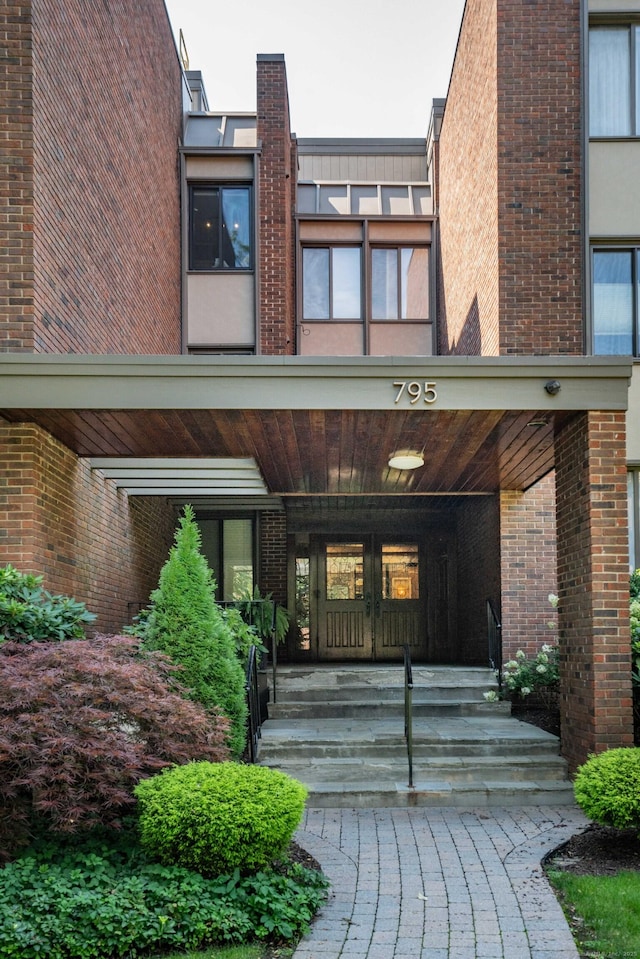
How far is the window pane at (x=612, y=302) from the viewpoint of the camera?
11992 mm

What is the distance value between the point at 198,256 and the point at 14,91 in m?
8.54

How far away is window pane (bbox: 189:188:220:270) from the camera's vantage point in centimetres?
1642

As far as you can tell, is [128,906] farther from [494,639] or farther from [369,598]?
[369,598]

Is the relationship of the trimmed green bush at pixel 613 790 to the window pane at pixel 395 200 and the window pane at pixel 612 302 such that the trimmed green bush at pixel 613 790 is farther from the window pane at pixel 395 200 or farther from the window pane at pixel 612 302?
the window pane at pixel 395 200

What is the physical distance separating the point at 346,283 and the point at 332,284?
0.28 metres

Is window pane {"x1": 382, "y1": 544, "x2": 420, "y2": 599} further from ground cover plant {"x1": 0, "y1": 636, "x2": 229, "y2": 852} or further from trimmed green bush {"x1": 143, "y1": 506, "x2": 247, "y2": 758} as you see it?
ground cover plant {"x1": 0, "y1": 636, "x2": 229, "y2": 852}

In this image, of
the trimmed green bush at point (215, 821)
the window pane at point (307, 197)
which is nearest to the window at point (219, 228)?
the window pane at point (307, 197)

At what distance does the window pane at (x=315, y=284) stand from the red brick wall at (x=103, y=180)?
2.82 meters

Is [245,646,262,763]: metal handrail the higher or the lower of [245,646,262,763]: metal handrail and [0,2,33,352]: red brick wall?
the lower

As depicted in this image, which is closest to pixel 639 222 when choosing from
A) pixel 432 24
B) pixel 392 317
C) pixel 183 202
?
pixel 392 317

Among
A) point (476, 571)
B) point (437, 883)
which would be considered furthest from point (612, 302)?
point (437, 883)

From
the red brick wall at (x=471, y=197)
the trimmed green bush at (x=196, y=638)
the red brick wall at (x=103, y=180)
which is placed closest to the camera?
the trimmed green bush at (x=196, y=638)

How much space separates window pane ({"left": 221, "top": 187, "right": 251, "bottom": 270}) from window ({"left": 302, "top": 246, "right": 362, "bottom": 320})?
1.39m

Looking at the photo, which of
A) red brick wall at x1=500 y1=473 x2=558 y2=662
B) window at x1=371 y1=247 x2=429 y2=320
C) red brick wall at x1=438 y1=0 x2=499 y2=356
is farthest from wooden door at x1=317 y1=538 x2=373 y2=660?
red brick wall at x1=500 y1=473 x2=558 y2=662
